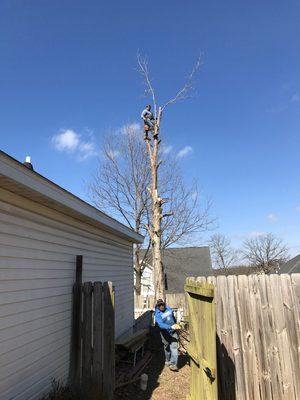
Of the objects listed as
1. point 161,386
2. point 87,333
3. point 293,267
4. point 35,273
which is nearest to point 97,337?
point 87,333

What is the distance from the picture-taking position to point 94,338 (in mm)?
6629

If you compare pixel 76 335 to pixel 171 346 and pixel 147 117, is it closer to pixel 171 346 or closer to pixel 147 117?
pixel 171 346

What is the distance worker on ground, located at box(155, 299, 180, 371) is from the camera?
8.72 meters

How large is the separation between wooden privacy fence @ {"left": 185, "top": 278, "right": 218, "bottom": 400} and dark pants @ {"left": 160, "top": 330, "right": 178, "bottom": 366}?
2448mm

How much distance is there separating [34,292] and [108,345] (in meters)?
1.70

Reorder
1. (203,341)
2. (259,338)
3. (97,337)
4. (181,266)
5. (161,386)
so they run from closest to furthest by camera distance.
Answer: (203,341) → (259,338) → (97,337) → (161,386) → (181,266)

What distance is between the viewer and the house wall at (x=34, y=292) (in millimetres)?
4902

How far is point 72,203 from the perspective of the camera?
6465 millimetres

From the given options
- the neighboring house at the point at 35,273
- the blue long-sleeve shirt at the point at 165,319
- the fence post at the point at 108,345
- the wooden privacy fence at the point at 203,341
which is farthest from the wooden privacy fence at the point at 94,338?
the blue long-sleeve shirt at the point at 165,319

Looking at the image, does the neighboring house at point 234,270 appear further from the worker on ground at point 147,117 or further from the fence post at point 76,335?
the fence post at point 76,335

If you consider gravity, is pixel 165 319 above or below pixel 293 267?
below

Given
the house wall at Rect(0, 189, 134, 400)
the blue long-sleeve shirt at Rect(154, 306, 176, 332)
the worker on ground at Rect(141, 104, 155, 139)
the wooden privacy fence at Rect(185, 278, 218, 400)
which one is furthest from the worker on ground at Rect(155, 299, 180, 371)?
the worker on ground at Rect(141, 104, 155, 139)

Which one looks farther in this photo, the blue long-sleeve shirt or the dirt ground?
the blue long-sleeve shirt

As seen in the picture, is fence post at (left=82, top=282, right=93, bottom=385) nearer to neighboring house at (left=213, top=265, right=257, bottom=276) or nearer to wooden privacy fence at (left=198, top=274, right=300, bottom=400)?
wooden privacy fence at (left=198, top=274, right=300, bottom=400)
